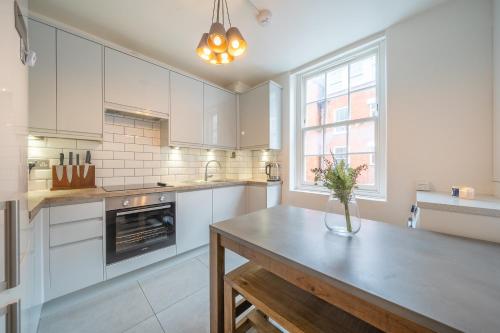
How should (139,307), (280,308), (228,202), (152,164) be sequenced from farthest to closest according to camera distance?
1. (228,202)
2. (152,164)
3. (139,307)
4. (280,308)

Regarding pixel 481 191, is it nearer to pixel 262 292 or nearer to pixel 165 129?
pixel 262 292

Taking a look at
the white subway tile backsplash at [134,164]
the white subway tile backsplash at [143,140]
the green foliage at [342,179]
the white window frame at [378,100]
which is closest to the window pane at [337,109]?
the white window frame at [378,100]

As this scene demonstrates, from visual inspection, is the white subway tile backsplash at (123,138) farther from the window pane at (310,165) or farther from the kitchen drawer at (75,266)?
the window pane at (310,165)

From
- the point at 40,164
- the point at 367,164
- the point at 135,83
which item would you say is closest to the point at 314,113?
the point at 367,164

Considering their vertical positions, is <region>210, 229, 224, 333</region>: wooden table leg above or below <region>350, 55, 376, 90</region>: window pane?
below

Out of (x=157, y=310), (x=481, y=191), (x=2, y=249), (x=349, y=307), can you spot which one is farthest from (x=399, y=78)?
(x=157, y=310)

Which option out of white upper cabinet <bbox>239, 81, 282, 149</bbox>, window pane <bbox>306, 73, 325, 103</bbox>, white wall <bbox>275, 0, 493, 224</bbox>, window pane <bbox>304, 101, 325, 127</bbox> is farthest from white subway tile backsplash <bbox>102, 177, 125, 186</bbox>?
white wall <bbox>275, 0, 493, 224</bbox>

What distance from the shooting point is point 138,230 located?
6.40 feet

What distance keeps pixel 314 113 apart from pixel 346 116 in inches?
18.8

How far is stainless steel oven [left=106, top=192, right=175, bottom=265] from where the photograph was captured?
1.76 meters

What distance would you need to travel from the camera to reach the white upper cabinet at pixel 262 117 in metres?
2.85

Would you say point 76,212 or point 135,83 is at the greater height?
point 135,83

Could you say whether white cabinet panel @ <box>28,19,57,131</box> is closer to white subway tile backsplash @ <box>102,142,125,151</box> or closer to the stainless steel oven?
white subway tile backsplash @ <box>102,142,125,151</box>

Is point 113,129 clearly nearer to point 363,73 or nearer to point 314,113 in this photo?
point 314,113
